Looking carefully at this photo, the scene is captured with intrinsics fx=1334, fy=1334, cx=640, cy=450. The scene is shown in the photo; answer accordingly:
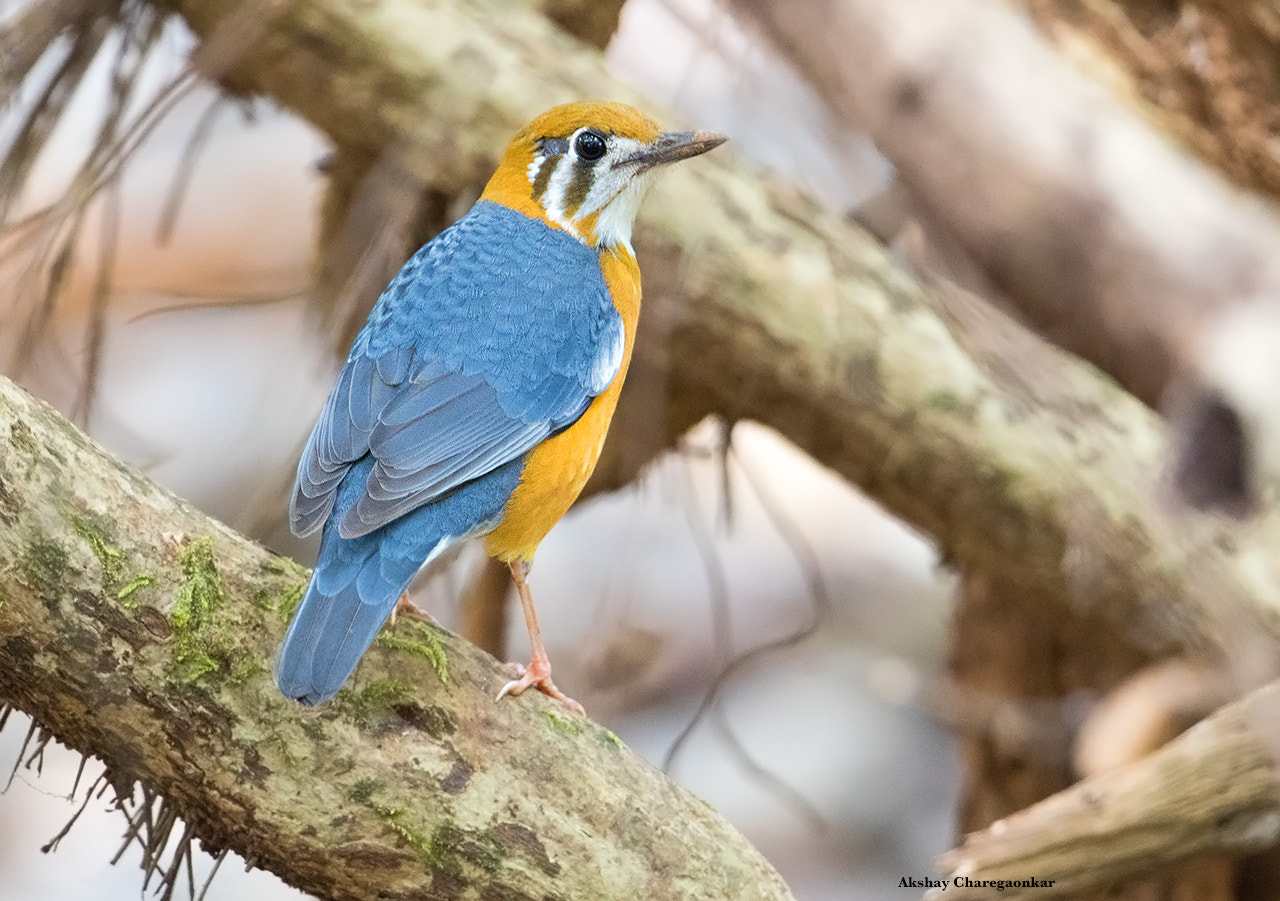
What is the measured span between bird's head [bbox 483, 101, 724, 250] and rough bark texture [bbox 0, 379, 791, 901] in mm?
1311

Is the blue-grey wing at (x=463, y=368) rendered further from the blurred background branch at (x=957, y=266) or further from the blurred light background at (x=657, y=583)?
the blurred light background at (x=657, y=583)

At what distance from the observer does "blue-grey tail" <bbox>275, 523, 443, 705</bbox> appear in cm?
230

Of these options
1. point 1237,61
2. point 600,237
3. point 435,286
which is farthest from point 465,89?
point 1237,61

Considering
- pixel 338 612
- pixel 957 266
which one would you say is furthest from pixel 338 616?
pixel 957 266

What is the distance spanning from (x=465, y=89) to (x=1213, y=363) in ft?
8.86

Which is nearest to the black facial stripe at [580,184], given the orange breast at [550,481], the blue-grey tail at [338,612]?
the orange breast at [550,481]

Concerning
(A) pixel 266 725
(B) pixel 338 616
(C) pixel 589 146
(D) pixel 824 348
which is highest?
(D) pixel 824 348

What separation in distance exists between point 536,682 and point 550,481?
45 cm

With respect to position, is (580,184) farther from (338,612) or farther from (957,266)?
(957,266)

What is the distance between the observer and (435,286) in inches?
126

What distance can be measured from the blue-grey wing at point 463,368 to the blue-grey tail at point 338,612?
0.20ft

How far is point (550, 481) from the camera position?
9.91ft

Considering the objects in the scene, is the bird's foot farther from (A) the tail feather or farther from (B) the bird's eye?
(B) the bird's eye

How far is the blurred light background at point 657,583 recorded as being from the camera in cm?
609
